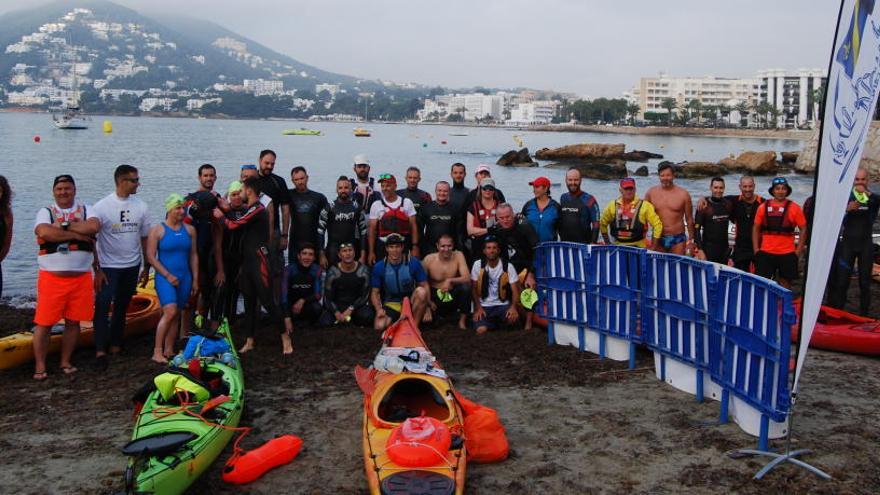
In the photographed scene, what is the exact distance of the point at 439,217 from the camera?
33.7 feet

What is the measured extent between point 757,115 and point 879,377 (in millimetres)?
164013

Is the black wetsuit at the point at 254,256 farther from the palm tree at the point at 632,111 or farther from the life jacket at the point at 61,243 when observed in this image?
the palm tree at the point at 632,111

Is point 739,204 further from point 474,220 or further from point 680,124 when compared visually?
point 680,124

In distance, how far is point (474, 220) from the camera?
10.3 metres

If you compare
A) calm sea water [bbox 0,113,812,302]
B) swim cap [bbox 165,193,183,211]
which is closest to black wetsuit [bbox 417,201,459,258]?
swim cap [bbox 165,193,183,211]

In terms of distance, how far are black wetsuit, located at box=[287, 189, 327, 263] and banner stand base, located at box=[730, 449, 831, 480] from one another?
627 cm

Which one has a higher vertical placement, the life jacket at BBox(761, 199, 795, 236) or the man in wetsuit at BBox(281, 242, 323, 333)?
the life jacket at BBox(761, 199, 795, 236)

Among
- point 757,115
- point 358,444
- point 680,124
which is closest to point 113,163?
point 358,444

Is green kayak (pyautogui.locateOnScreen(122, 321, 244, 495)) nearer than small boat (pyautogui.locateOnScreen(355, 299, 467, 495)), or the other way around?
green kayak (pyautogui.locateOnScreen(122, 321, 244, 495))

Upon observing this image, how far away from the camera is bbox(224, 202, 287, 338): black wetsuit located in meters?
8.58

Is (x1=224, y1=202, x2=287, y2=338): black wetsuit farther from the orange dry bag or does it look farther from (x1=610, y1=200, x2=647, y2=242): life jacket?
(x1=610, y1=200, x2=647, y2=242): life jacket

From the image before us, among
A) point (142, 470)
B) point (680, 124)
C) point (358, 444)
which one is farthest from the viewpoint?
point (680, 124)

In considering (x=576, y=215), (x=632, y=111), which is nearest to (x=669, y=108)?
(x=632, y=111)

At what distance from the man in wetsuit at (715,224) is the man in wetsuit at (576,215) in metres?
1.98
